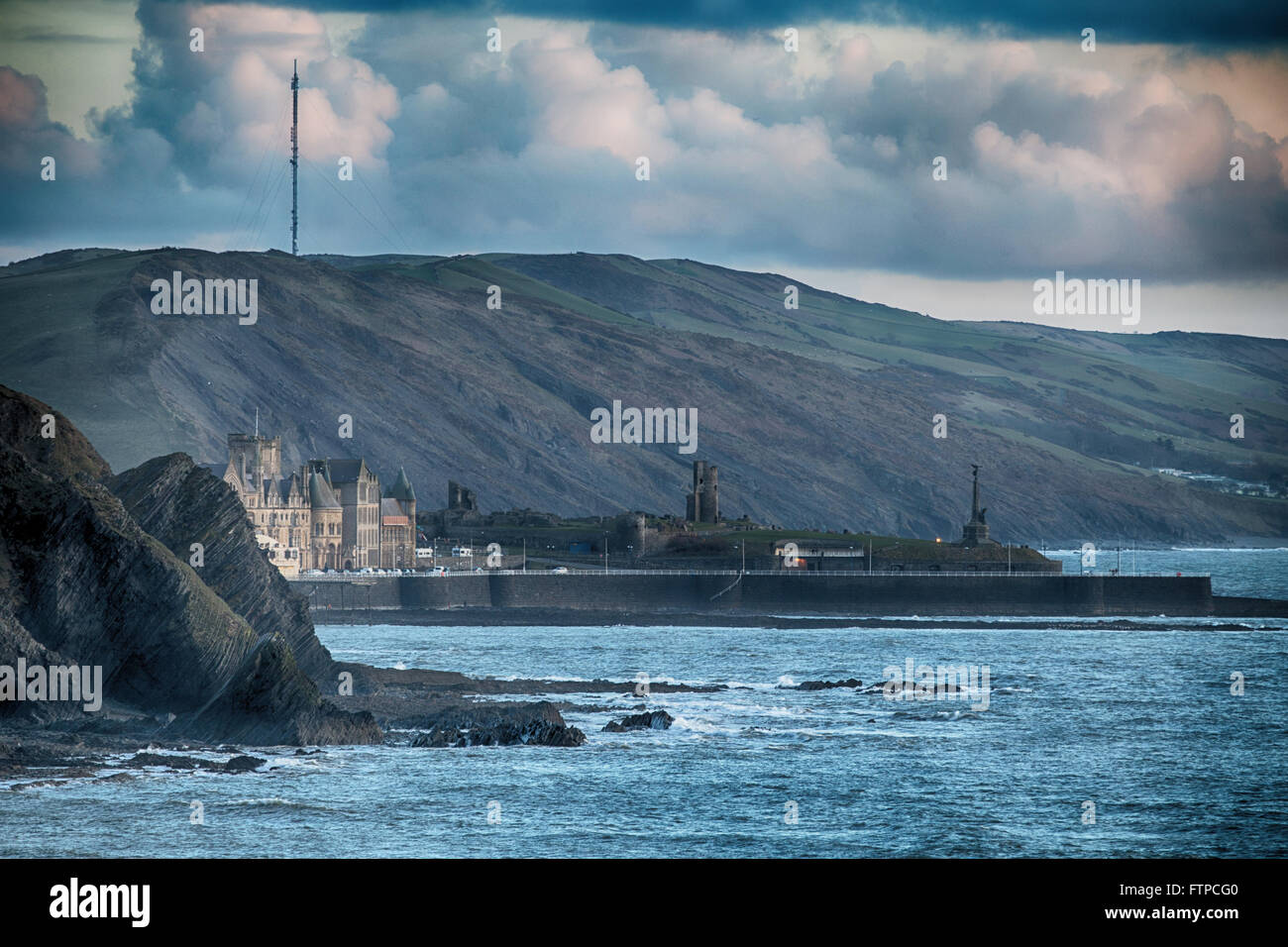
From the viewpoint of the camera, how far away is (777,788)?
4866 centimetres

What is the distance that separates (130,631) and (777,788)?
2235 centimetres

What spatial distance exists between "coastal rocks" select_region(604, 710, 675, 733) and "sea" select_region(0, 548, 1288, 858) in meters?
0.67

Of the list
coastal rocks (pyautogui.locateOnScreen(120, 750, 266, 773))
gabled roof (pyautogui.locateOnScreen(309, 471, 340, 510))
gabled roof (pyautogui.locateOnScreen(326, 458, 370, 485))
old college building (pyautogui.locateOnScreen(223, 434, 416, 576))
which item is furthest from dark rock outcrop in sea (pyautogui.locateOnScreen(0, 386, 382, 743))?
gabled roof (pyautogui.locateOnScreen(326, 458, 370, 485))

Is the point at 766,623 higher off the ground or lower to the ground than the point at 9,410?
lower

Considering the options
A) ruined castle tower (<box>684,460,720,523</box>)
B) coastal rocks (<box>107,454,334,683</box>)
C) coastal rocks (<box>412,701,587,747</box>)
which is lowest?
coastal rocks (<box>412,701,587,747</box>)

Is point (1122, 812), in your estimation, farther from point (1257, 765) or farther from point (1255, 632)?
point (1255, 632)

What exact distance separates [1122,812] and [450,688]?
36.6 metres

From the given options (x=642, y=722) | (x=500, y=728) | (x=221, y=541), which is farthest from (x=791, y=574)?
(x=500, y=728)

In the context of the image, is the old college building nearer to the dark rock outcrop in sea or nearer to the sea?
the sea

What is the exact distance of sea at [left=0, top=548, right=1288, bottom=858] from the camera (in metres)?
39.2

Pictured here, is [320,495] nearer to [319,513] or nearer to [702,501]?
[319,513]

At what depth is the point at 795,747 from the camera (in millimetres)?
57531

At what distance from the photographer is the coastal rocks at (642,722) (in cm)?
6150
